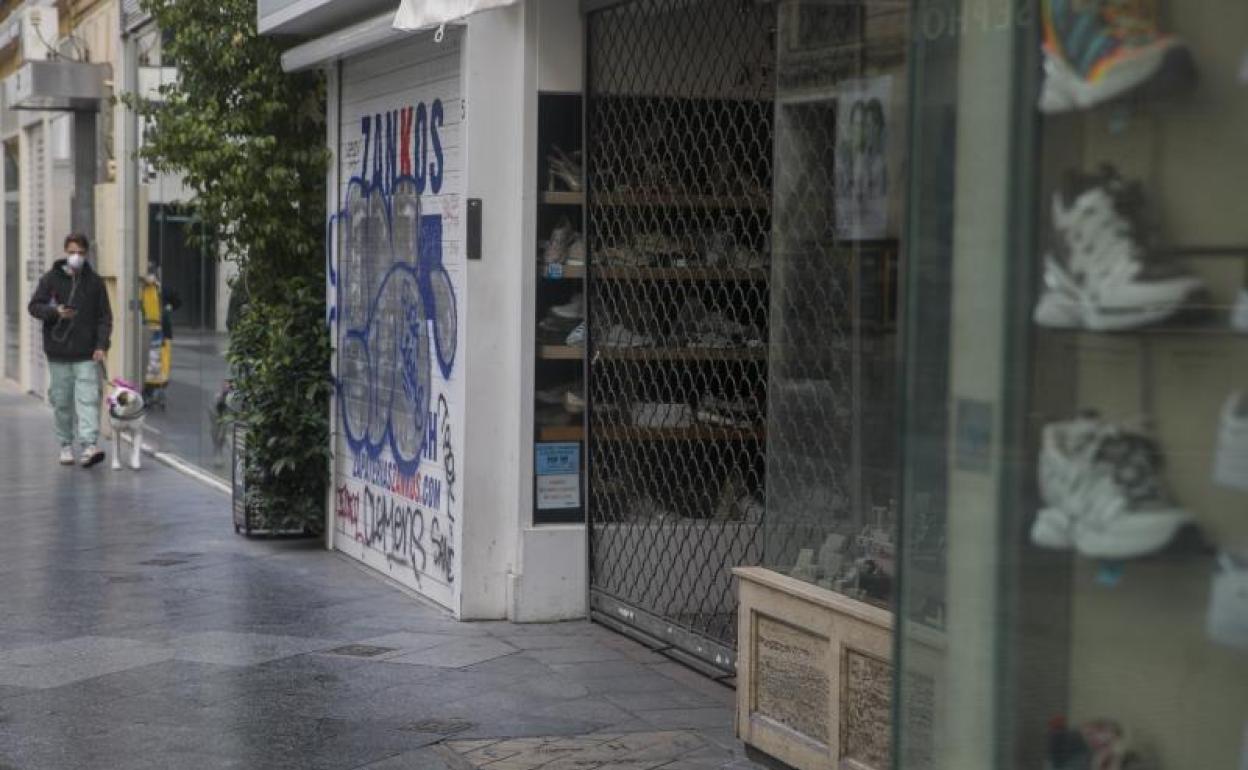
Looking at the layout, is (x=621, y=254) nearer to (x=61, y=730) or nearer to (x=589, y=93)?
(x=589, y=93)

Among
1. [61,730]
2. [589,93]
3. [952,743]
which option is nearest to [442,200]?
[589,93]

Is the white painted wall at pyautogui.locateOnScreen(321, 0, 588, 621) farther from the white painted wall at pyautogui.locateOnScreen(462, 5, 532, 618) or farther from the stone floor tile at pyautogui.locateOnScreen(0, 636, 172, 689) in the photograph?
the stone floor tile at pyautogui.locateOnScreen(0, 636, 172, 689)

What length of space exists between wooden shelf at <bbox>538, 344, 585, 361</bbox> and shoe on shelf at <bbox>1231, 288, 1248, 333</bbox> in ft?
20.5

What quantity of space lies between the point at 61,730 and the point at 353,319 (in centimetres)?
439

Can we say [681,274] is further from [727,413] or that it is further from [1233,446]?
[1233,446]

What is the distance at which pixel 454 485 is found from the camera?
364 inches

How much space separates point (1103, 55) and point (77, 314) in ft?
46.1

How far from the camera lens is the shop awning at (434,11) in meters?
8.28

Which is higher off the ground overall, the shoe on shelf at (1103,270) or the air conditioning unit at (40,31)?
the air conditioning unit at (40,31)

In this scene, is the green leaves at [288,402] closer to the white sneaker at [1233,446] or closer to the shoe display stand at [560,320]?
the shoe display stand at [560,320]

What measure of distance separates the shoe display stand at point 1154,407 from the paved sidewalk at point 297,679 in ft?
11.3

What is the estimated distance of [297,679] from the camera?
793 cm

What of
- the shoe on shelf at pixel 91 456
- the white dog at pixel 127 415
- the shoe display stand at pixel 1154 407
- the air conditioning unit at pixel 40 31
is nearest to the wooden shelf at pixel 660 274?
the shoe display stand at pixel 1154 407

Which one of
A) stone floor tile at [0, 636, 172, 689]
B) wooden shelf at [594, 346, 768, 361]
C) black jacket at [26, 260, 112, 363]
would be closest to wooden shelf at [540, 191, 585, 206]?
wooden shelf at [594, 346, 768, 361]
